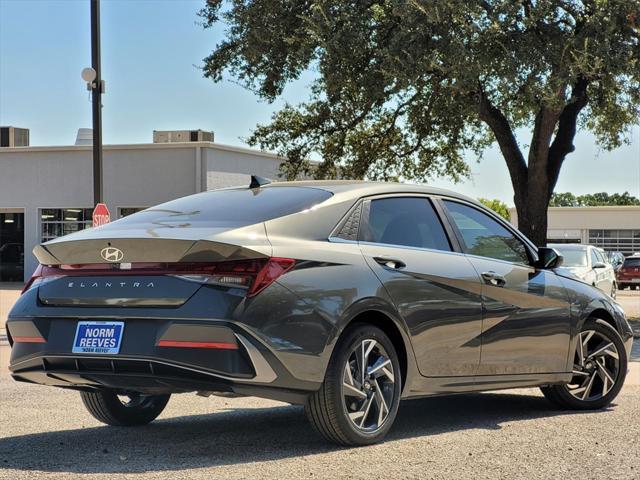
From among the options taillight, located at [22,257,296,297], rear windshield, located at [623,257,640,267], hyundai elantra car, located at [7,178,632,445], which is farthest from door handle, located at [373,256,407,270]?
rear windshield, located at [623,257,640,267]

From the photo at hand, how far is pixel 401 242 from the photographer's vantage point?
708cm

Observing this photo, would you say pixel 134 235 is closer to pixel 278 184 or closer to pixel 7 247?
pixel 278 184

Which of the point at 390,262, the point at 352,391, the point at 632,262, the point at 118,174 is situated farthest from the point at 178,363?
the point at 632,262

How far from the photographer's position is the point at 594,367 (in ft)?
27.9

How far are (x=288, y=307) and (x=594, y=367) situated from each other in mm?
3441

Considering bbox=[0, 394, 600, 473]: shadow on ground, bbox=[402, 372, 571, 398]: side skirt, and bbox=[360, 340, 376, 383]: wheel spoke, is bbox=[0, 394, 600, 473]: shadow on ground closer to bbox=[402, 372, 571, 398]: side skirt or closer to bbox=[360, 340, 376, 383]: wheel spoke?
bbox=[402, 372, 571, 398]: side skirt

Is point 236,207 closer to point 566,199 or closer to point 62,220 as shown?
point 62,220

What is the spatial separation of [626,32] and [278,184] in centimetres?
1372

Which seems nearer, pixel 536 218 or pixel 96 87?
pixel 96 87

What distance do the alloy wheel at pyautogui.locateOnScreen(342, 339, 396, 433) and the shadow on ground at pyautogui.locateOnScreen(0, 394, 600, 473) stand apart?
0.27 metres

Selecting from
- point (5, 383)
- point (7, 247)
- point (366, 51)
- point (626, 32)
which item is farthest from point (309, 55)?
point (7, 247)

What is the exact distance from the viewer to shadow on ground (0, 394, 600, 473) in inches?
239

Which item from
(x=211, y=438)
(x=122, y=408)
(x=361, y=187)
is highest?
(x=361, y=187)

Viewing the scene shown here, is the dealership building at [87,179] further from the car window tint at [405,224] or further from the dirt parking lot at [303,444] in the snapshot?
the car window tint at [405,224]
